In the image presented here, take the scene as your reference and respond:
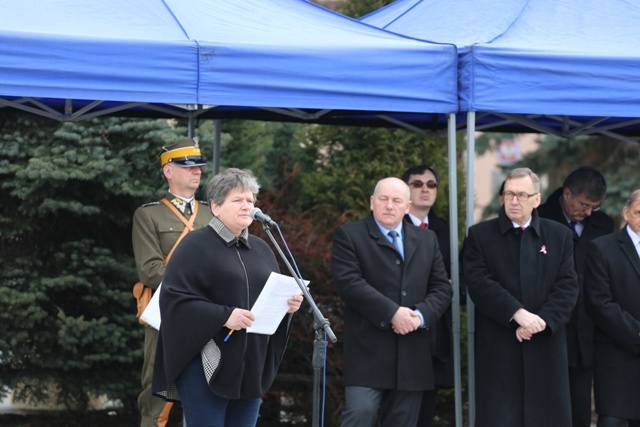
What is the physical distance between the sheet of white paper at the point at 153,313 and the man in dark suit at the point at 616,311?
2.56 metres

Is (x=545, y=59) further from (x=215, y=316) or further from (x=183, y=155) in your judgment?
(x=215, y=316)

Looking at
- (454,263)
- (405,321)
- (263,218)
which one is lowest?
(405,321)

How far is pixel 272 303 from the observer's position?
16.8 feet

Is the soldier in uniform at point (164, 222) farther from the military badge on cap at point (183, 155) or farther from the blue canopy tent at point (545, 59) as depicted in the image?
the blue canopy tent at point (545, 59)

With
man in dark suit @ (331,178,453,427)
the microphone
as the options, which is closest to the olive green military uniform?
man in dark suit @ (331,178,453,427)

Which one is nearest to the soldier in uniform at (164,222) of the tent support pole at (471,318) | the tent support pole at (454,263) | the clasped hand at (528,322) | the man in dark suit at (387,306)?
the man in dark suit at (387,306)

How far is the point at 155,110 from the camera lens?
758 cm

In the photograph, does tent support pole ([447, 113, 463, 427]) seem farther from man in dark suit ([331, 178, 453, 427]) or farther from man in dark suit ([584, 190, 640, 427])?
man in dark suit ([584, 190, 640, 427])

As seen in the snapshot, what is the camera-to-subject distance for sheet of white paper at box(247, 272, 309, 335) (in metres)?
5.07

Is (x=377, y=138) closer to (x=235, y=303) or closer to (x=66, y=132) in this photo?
(x=66, y=132)

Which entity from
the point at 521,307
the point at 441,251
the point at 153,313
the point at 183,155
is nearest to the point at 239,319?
the point at 153,313

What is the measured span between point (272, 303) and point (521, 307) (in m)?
1.75

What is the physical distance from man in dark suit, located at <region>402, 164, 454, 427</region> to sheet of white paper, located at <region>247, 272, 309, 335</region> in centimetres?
166

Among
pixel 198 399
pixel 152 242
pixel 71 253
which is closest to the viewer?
pixel 198 399
